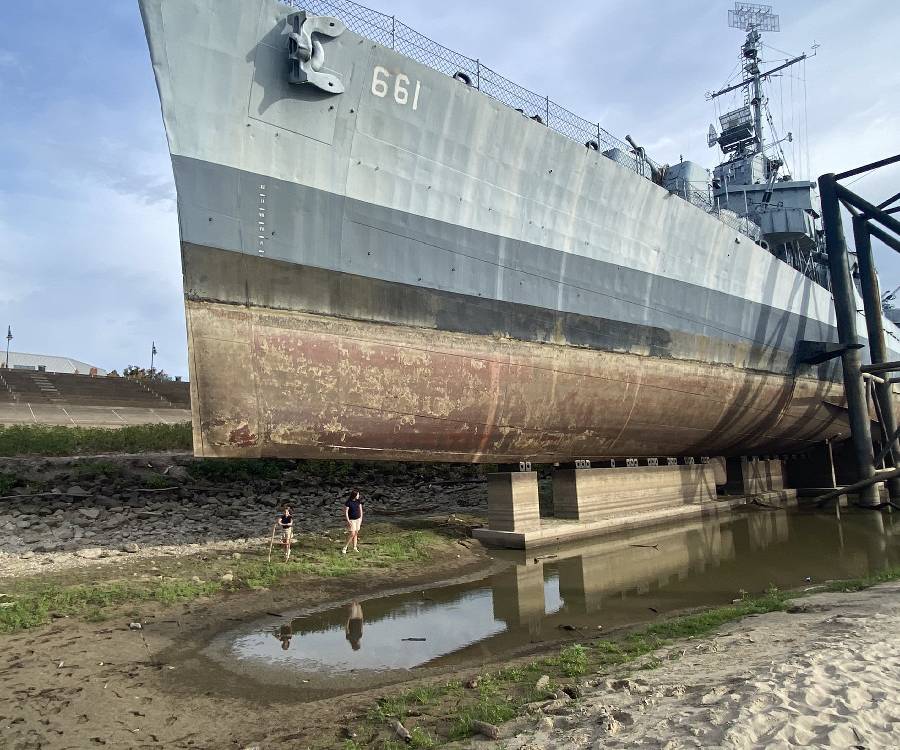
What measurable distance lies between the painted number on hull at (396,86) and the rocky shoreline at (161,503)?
25.0 feet

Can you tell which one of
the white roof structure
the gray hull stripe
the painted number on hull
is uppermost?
the white roof structure

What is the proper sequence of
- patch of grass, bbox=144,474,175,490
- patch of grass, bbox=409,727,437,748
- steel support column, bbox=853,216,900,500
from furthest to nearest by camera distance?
1. steel support column, bbox=853,216,900,500
2. patch of grass, bbox=144,474,175,490
3. patch of grass, bbox=409,727,437,748

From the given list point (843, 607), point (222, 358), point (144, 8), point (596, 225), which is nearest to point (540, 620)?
point (843, 607)

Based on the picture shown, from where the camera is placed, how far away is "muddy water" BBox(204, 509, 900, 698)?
18.1 ft

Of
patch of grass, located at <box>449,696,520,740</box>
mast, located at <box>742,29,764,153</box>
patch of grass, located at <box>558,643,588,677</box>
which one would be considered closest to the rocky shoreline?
patch of grass, located at <box>558,643,588,677</box>

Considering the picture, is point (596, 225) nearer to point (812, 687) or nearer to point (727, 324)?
point (727, 324)

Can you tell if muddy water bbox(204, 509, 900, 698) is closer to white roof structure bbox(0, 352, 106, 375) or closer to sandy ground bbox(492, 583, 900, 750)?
sandy ground bbox(492, 583, 900, 750)

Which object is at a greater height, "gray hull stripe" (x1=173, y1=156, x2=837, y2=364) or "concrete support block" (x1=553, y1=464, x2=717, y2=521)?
"gray hull stripe" (x1=173, y1=156, x2=837, y2=364)

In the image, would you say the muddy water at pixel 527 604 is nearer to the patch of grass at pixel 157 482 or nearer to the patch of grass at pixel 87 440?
the patch of grass at pixel 157 482

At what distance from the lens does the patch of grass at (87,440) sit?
13.8 metres

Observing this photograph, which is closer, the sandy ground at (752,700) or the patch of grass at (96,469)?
the sandy ground at (752,700)

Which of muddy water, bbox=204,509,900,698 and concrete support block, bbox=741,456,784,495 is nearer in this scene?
muddy water, bbox=204,509,900,698

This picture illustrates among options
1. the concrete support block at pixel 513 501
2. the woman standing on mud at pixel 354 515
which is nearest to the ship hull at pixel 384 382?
the concrete support block at pixel 513 501

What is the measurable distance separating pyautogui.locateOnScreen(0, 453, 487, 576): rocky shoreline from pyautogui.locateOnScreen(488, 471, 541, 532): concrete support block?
10.5 ft
